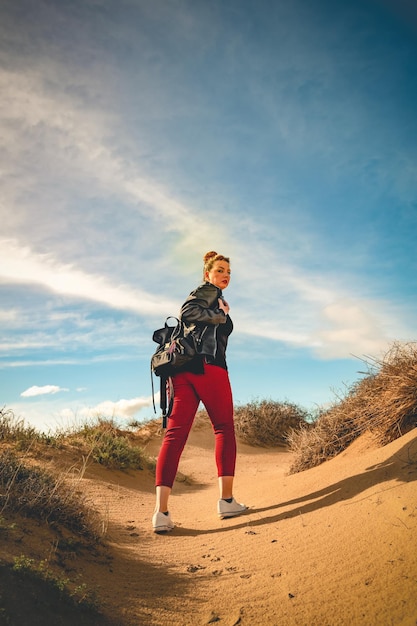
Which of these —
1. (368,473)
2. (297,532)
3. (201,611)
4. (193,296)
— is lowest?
(201,611)

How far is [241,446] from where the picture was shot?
12766 mm

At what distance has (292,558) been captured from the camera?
10.2ft

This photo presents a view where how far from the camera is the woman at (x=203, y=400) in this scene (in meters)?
4.36

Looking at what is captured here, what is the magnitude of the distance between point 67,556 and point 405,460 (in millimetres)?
2834

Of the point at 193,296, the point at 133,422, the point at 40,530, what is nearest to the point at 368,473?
the point at 193,296

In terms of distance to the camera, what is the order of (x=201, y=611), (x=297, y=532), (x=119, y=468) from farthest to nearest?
1. (x=119, y=468)
2. (x=297, y=532)
3. (x=201, y=611)

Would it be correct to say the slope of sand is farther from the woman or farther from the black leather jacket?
the black leather jacket

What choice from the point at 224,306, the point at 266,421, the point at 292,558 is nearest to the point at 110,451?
the point at 224,306

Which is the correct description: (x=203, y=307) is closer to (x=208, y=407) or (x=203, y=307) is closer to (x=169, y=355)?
(x=169, y=355)

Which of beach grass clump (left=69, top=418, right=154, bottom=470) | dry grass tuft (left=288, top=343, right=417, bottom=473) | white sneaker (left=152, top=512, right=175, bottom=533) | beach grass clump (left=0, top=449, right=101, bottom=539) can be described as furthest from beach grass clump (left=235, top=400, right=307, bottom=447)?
beach grass clump (left=0, top=449, right=101, bottom=539)

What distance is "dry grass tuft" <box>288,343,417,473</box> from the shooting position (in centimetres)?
489

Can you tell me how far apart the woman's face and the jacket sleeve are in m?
0.22

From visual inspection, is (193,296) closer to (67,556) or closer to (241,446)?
(67,556)

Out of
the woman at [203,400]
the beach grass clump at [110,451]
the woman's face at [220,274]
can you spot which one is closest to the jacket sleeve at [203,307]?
the woman at [203,400]
